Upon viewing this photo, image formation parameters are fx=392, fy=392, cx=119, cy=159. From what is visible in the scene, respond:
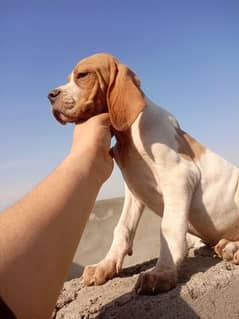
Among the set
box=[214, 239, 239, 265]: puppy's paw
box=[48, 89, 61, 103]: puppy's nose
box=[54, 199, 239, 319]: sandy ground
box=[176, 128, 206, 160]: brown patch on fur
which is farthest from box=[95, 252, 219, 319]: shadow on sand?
box=[48, 89, 61, 103]: puppy's nose

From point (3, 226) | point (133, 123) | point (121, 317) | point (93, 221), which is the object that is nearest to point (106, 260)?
point (121, 317)

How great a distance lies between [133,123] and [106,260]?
0.91 meters

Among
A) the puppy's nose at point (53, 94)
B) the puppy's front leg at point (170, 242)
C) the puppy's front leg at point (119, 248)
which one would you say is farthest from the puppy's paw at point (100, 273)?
the puppy's nose at point (53, 94)

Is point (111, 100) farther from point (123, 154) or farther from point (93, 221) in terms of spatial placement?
point (93, 221)

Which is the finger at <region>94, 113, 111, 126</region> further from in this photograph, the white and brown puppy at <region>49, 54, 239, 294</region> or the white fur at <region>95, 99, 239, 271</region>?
the white fur at <region>95, 99, 239, 271</region>

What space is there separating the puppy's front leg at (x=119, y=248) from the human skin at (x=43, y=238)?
0.98 m

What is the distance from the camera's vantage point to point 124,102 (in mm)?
2393

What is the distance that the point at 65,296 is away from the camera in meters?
2.50

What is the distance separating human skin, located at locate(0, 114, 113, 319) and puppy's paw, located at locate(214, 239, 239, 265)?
1.31 meters

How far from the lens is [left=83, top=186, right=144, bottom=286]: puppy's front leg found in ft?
8.00

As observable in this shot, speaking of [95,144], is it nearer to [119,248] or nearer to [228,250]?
[119,248]

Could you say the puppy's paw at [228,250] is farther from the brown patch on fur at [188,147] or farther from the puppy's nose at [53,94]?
the puppy's nose at [53,94]

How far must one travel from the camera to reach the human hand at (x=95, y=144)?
185cm

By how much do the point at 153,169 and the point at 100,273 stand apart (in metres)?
0.74
